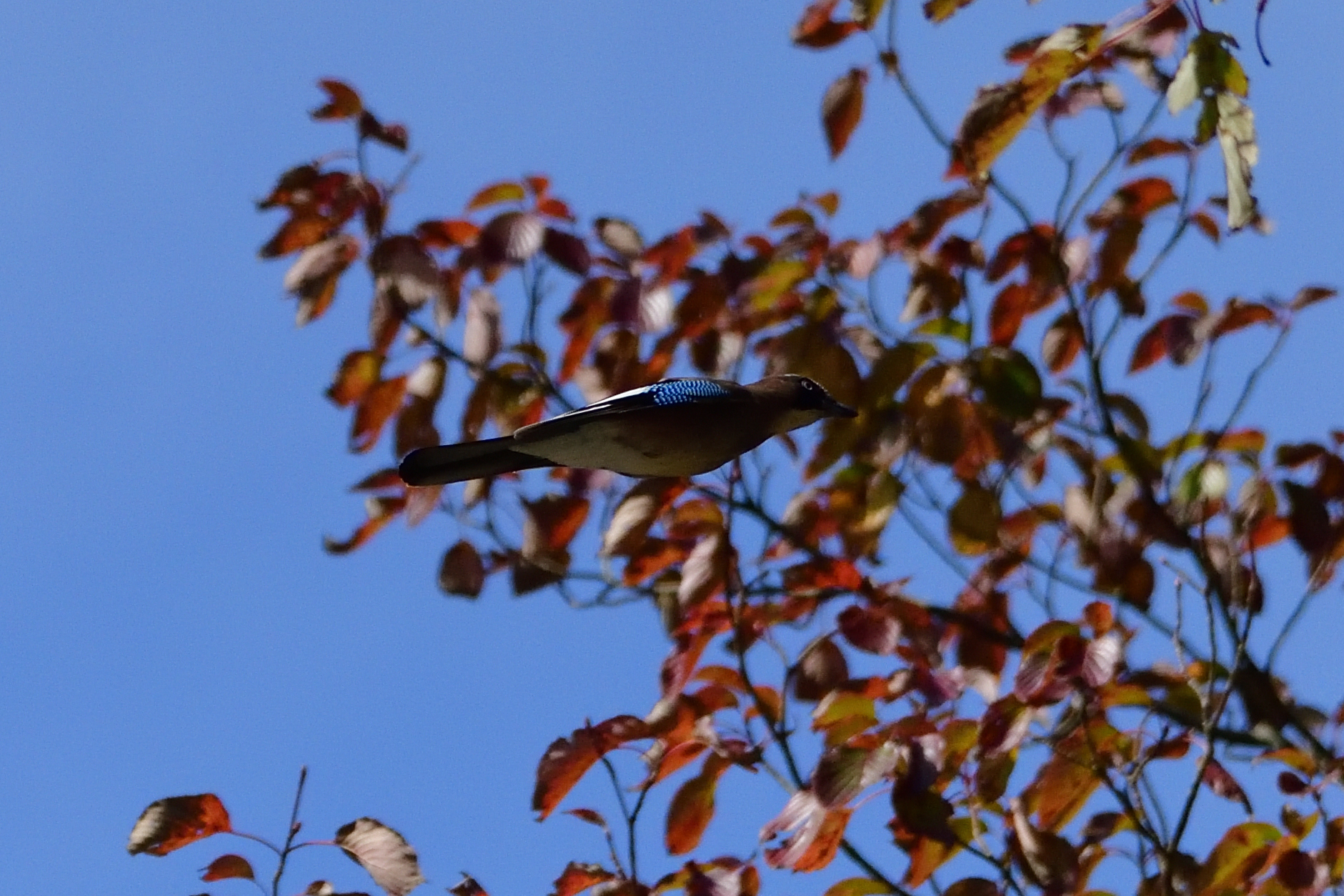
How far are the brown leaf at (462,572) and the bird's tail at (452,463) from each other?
202cm

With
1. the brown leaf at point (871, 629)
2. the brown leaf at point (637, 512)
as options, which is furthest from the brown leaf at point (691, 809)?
the brown leaf at point (637, 512)

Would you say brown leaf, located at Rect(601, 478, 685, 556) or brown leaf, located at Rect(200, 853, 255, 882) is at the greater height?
brown leaf, located at Rect(601, 478, 685, 556)

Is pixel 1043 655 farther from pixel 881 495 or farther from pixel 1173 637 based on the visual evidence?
pixel 881 495

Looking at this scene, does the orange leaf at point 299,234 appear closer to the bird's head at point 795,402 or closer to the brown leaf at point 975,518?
the brown leaf at point 975,518

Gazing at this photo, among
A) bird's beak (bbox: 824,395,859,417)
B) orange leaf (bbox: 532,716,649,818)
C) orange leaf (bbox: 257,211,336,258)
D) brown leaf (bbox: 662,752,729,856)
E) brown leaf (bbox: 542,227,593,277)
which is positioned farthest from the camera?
orange leaf (bbox: 257,211,336,258)

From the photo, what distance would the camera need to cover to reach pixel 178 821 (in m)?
2.68

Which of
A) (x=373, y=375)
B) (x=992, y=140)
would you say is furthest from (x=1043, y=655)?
(x=373, y=375)

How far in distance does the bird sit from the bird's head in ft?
0.32

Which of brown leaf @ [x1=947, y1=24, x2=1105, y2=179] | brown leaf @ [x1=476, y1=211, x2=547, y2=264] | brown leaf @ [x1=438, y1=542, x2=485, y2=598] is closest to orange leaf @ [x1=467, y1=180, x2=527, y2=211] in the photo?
brown leaf @ [x1=476, y1=211, x2=547, y2=264]

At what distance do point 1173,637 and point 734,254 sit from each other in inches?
54.1

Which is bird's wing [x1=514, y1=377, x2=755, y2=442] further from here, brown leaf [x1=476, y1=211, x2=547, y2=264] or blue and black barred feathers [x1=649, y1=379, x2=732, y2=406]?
brown leaf [x1=476, y1=211, x2=547, y2=264]

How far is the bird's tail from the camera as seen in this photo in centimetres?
200

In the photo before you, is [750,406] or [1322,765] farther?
[1322,765]

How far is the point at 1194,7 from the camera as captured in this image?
7.60ft
